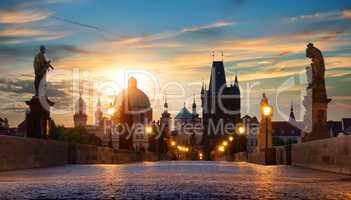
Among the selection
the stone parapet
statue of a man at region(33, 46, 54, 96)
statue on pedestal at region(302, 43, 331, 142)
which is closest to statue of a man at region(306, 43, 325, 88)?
statue on pedestal at region(302, 43, 331, 142)

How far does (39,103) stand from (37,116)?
59cm

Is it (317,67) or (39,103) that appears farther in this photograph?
(39,103)

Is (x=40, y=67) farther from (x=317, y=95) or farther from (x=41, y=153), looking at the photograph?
(x=317, y=95)

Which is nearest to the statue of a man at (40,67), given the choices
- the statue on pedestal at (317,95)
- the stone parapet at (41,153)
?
the stone parapet at (41,153)

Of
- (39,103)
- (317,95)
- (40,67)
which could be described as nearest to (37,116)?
(39,103)

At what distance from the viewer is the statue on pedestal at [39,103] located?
28688 mm

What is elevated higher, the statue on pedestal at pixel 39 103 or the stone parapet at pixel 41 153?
the statue on pedestal at pixel 39 103

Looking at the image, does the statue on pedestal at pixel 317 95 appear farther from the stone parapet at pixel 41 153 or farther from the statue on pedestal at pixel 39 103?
the statue on pedestal at pixel 39 103

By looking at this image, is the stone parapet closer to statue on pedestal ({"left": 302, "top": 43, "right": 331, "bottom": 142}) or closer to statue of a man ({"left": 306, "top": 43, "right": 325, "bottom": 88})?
statue on pedestal ({"left": 302, "top": 43, "right": 331, "bottom": 142})

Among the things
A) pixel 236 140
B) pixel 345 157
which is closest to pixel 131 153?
pixel 345 157

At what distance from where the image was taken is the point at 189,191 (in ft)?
32.1

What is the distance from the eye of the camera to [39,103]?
94.9ft

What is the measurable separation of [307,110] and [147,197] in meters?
22.7

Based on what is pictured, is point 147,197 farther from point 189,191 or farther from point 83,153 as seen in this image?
point 83,153
